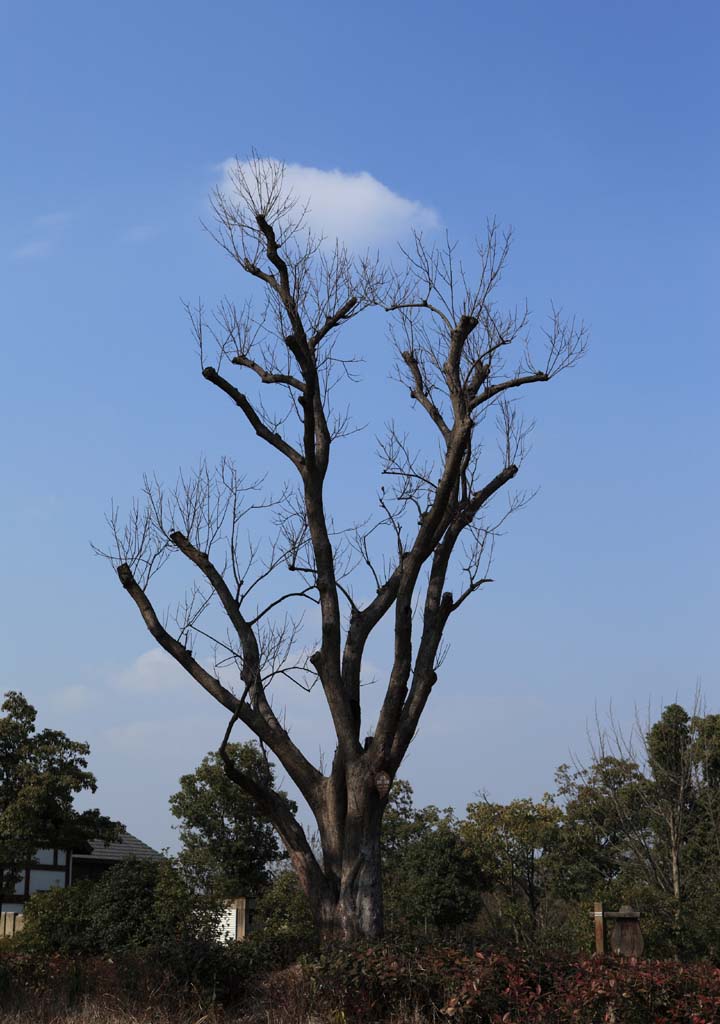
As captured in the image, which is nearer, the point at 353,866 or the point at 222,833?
the point at 353,866

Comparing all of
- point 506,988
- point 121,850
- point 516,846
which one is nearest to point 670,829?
point 516,846

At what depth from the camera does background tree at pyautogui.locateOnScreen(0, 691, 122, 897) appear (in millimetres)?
20625

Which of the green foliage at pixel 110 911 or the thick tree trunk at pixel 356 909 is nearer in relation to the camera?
the thick tree trunk at pixel 356 909

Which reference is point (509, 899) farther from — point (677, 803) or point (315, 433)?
point (315, 433)

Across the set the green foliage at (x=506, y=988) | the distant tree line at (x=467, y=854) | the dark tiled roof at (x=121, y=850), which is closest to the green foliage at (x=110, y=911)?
the distant tree line at (x=467, y=854)

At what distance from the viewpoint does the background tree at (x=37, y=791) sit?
20625 millimetres

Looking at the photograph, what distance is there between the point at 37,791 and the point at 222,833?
368 centimetres

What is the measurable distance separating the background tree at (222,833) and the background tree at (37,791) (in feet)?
6.14

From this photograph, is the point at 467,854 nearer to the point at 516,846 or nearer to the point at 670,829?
the point at 516,846

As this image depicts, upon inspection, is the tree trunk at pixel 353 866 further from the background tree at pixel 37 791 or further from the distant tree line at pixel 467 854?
the background tree at pixel 37 791

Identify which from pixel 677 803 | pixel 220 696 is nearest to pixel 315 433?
pixel 220 696

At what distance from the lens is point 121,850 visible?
32.5 metres

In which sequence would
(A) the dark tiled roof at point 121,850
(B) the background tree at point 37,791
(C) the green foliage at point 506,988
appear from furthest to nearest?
1. (A) the dark tiled roof at point 121,850
2. (B) the background tree at point 37,791
3. (C) the green foliage at point 506,988

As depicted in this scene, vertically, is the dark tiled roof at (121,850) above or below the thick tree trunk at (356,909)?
above
